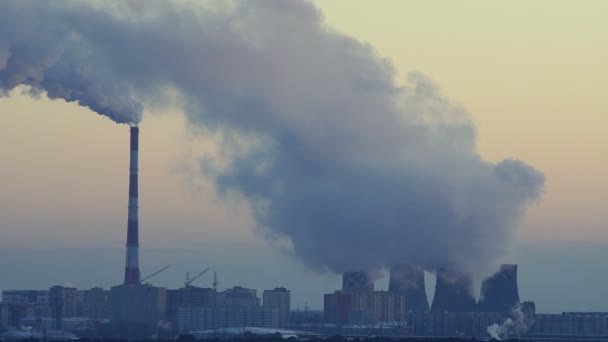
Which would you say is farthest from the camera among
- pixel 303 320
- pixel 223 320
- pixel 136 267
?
pixel 303 320

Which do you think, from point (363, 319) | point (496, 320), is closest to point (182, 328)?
point (363, 319)

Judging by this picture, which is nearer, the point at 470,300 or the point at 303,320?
the point at 470,300

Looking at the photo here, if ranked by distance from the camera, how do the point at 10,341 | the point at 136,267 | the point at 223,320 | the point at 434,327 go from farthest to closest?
1. the point at 223,320
2. the point at 434,327
3. the point at 136,267
4. the point at 10,341

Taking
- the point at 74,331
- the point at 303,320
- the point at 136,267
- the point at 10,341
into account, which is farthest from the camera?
the point at 303,320

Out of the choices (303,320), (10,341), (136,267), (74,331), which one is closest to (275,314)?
(303,320)

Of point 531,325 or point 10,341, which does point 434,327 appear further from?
point 10,341

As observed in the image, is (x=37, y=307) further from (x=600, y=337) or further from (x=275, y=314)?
(x=600, y=337)
